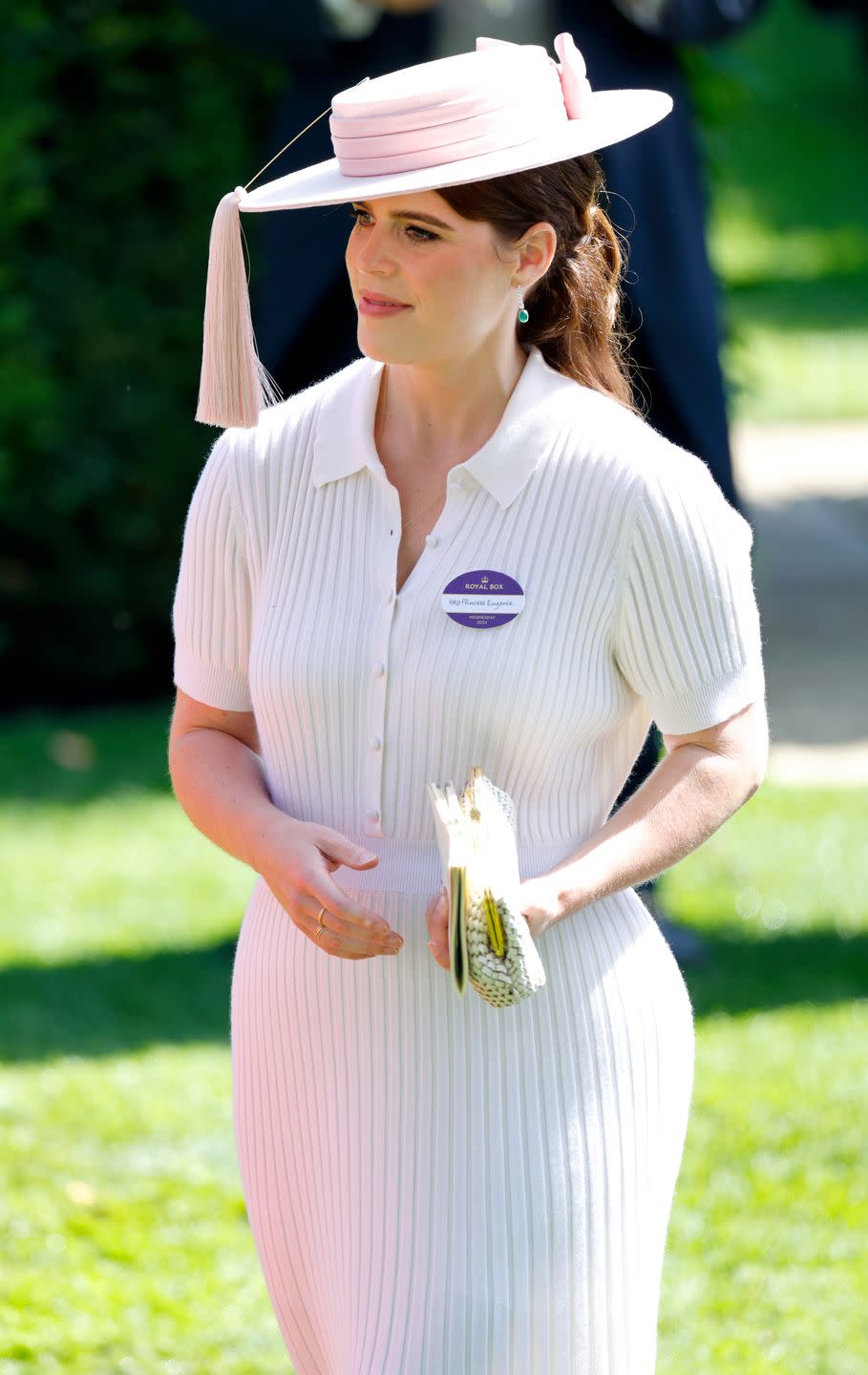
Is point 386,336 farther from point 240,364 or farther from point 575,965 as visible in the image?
point 575,965

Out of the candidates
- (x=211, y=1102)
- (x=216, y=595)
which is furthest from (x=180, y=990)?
(x=216, y=595)

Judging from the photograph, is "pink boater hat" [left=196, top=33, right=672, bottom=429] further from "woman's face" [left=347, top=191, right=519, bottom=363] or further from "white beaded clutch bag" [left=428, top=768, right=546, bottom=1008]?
"white beaded clutch bag" [left=428, top=768, right=546, bottom=1008]

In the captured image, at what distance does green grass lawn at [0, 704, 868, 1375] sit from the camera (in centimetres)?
374

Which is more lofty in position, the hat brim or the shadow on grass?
the hat brim

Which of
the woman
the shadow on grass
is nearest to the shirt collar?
the woman

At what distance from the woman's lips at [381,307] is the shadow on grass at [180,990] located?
3154 millimetres

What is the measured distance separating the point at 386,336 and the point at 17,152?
5501 mm

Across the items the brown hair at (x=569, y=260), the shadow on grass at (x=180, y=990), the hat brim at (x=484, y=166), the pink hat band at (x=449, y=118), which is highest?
the pink hat band at (x=449, y=118)

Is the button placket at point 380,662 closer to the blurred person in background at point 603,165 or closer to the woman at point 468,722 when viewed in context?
the woman at point 468,722

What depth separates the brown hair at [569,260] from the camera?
2.17 metres

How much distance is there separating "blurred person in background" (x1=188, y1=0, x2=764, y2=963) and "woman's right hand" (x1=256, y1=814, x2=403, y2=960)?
2.32 m

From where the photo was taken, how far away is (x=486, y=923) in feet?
6.43

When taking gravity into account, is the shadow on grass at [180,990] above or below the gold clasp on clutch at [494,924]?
below

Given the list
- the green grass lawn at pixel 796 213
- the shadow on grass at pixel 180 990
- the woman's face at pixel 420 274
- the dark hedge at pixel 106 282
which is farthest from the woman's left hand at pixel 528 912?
the green grass lawn at pixel 796 213
